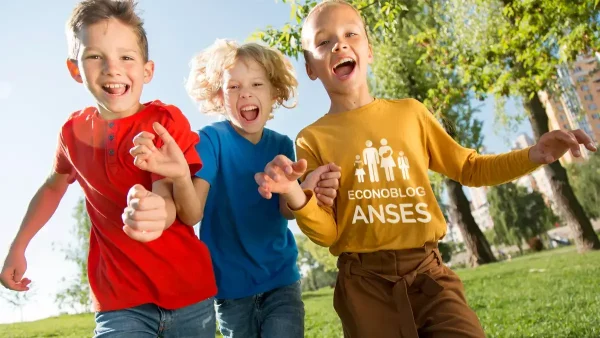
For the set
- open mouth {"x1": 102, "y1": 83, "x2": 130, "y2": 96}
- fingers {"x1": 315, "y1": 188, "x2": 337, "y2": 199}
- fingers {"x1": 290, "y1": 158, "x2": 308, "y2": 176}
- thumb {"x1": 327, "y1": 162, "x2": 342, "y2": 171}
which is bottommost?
fingers {"x1": 315, "y1": 188, "x2": 337, "y2": 199}

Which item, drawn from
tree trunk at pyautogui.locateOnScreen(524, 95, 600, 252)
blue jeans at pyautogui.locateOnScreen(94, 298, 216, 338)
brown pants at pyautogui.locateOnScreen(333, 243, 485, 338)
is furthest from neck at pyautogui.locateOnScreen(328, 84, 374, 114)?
tree trunk at pyautogui.locateOnScreen(524, 95, 600, 252)

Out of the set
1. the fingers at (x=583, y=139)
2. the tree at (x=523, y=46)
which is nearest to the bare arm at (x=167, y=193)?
the fingers at (x=583, y=139)

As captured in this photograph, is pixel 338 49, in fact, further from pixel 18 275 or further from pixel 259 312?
pixel 18 275

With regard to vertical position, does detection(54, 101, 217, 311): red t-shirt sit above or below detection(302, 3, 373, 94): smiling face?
below

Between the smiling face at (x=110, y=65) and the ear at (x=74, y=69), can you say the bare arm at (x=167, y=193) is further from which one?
the ear at (x=74, y=69)

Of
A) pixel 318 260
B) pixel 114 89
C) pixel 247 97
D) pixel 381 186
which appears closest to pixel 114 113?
pixel 114 89

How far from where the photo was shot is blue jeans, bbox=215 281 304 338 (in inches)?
95.7

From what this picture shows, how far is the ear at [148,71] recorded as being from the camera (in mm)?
2291

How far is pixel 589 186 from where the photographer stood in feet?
108

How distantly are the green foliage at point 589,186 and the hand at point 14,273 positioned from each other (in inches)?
1374

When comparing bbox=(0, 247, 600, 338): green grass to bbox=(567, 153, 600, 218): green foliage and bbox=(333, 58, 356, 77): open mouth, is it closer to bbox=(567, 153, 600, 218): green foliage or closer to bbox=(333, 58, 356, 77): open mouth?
bbox=(333, 58, 356, 77): open mouth

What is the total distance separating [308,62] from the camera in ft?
8.55

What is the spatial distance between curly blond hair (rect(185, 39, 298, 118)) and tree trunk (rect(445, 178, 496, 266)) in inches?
582

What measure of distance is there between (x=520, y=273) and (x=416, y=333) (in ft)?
33.9
